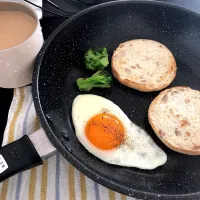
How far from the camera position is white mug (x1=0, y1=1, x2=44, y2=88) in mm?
1078

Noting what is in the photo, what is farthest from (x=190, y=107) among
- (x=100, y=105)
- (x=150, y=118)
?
(x=100, y=105)

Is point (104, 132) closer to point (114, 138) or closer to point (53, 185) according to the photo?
point (114, 138)

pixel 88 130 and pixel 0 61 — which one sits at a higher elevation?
pixel 0 61

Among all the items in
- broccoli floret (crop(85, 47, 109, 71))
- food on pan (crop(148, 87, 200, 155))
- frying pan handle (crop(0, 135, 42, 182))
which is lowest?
food on pan (crop(148, 87, 200, 155))

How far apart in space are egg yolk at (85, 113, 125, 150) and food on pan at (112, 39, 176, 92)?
233mm

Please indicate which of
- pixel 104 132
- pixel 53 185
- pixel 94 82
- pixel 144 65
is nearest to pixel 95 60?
pixel 94 82

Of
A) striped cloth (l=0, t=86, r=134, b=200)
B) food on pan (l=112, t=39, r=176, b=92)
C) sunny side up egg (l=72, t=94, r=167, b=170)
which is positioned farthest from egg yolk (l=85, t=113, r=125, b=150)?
food on pan (l=112, t=39, r=176, b=92)

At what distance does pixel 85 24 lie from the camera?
1352 millimetres

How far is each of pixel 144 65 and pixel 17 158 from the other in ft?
2.24

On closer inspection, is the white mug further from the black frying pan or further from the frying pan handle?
the frying pan handle

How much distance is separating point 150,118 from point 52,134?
0.40 m

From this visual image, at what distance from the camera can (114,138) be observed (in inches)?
41.6

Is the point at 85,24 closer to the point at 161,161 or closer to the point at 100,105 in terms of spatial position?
the point at 100,105

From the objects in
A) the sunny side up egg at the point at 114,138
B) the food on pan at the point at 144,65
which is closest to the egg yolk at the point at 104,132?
the sunny side up egg at the point at 114,138
